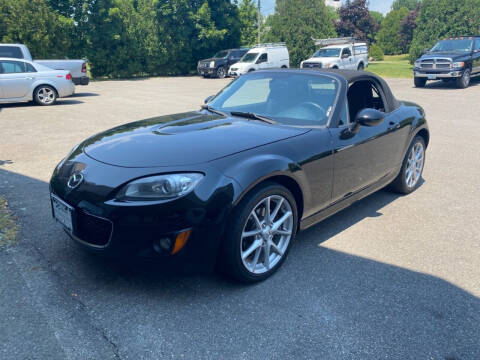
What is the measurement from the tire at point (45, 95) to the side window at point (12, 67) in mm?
732

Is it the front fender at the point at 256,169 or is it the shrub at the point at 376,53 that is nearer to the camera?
the front fender at the point at 256,169

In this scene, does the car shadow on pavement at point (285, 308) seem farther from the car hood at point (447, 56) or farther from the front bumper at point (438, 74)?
the car hood at point (447, 56)

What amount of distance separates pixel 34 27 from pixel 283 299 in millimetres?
26588

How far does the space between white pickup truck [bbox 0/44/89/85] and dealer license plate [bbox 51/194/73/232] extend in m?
13.0

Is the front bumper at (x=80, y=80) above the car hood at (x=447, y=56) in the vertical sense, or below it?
below

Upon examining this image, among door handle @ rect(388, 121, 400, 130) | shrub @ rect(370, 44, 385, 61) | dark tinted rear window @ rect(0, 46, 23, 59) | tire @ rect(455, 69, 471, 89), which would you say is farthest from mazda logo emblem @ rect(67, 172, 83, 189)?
shrub @ rect(370, 44, 385, 61)

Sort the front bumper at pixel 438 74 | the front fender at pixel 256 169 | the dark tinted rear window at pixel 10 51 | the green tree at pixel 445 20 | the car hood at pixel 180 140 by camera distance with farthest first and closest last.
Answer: the green tree at pixel 445 20
the front bumper at pixel 438 74
the dark tinted rear window at pixel 10 51
the car hood at pixel 180 140
the front fender at pixel 256 169

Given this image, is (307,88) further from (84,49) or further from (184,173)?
(84,49)

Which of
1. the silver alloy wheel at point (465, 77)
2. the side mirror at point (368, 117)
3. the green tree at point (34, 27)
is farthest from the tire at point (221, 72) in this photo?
the side mirror at point (368, 117)

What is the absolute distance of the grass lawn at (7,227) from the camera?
12.6 feet

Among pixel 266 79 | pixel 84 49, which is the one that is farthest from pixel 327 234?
pixel 84 49

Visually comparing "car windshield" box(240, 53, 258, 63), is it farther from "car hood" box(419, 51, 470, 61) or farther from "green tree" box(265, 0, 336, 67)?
"car hood" box(419, 51, 470, 61)

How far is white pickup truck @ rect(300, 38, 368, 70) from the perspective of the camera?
80.0 ft

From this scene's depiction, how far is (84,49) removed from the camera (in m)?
28.5
